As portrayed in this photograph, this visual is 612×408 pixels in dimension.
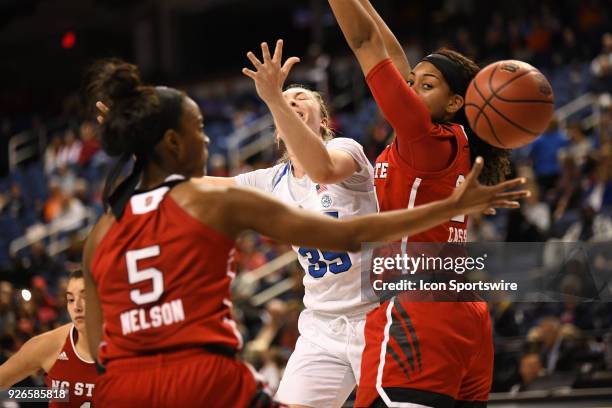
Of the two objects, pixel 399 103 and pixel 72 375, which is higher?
pixel 399 103

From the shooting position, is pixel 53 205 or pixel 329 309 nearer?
pixel 329 309

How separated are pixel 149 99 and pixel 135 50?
66.6 feet

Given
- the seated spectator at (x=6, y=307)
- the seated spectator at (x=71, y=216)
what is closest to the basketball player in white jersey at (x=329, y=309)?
the seated spectator at (x=6, y=307)

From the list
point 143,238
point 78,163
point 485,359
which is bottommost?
point 485,359

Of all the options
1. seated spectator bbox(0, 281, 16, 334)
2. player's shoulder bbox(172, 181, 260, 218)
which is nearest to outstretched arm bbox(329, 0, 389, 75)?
player's shoulder bbox(172, 181, 260, 218)

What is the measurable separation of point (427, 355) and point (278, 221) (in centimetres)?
95

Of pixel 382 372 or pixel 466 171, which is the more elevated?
pixel 466 171

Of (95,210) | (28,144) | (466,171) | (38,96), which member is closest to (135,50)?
(38,96)

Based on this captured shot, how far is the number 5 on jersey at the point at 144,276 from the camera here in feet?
9.51

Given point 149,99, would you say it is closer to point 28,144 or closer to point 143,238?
point 143,238

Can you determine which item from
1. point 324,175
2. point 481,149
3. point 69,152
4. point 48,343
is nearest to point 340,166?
point 324,175

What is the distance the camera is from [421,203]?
12.1 ft

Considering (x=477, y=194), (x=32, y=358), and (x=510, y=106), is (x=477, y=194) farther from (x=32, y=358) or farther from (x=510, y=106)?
(x=32, y=358)

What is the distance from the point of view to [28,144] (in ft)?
62.0
